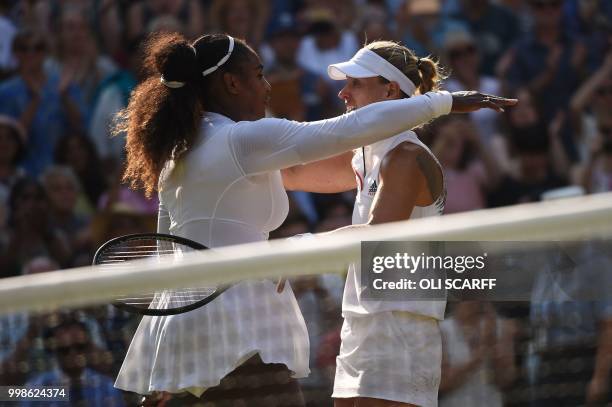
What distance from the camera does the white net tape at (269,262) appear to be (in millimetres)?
2816

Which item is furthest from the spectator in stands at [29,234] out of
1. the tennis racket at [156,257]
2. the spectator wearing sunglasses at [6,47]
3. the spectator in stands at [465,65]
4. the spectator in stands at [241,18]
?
the tennis racket at [156,257]

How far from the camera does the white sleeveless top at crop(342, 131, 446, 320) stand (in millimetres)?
3734

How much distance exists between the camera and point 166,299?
3.53 metres

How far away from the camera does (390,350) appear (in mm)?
3779

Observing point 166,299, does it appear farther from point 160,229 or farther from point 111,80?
point 111,80

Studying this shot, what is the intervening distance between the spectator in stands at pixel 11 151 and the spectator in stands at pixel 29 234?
10 cm

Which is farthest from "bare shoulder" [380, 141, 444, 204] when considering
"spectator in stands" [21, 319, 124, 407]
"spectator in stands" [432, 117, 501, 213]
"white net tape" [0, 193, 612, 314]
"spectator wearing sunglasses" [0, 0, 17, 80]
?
"spectator wearing sunglasses" [0, 0, 17, 80]

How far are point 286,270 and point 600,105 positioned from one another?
18.1 ft

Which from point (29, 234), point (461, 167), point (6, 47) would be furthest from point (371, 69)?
point (6, 47)

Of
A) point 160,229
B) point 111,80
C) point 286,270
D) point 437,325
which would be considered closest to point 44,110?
point 111,80

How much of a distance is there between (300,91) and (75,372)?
15.8 feet

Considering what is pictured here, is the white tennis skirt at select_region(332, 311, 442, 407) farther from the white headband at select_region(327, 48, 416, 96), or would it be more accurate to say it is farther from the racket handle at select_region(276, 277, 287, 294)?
the white headband at select_region(327, 48, 416, 96)

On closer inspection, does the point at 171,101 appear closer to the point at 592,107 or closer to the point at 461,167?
the point at 461,167

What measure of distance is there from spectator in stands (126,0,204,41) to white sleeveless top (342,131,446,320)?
4419 mm
